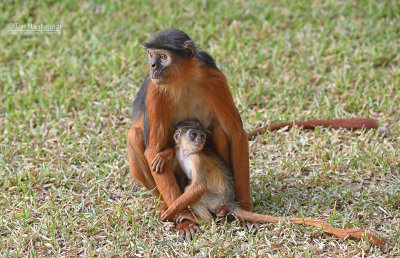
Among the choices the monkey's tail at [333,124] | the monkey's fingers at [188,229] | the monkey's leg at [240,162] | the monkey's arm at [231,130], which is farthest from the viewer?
the monkey's tail at [333,124]

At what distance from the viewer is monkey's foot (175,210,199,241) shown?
4.40 m

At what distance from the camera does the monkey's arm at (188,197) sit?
4.44 m

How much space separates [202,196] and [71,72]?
2.94 m

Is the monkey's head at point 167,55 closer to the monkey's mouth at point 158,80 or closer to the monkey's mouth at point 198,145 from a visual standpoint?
the monkey's mouth at point 158,80

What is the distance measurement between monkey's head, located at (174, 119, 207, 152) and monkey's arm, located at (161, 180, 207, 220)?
264 mm

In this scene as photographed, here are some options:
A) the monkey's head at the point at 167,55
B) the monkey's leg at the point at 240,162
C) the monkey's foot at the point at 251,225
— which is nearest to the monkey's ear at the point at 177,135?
the monkey's leg at the point at 240,162

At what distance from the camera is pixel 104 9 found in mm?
8008

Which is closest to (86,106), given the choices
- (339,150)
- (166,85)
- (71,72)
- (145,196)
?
(71,72)

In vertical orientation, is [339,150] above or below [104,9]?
below

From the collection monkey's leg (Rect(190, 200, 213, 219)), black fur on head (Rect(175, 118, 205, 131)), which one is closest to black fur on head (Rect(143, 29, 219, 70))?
black fur on head (Rect(175, 118, 205, 131))

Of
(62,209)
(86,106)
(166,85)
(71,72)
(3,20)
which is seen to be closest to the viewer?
(166,85)

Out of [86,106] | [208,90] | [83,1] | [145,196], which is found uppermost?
[83,1]

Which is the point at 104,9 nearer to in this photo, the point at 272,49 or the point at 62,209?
the point at 272,49

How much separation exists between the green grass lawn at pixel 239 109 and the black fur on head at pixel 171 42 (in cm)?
129
